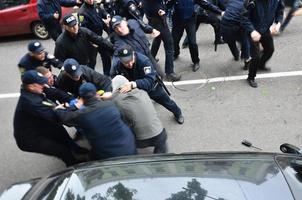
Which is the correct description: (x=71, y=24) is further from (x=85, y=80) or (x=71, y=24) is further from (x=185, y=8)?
(x=185, y=8)

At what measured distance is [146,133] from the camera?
204 inches

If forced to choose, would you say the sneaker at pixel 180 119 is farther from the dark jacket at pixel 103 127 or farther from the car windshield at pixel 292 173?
the car windshield at pixel 292 173

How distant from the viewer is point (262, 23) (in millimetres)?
6668

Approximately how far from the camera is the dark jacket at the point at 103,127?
4758 mm

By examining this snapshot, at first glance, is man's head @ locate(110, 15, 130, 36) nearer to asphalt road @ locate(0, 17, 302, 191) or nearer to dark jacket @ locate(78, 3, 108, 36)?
dark jacket @ locate(78, 3, 108, 36)

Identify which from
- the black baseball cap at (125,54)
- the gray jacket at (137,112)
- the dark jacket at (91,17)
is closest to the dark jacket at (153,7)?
the dark jacket at (91,17)

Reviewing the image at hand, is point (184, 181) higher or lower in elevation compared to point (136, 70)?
higher

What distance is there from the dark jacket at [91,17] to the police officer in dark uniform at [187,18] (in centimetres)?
111

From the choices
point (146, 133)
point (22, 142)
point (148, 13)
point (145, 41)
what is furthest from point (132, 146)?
point (148, 13)

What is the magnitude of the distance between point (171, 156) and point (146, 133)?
5.38 feet

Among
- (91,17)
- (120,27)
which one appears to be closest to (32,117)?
(120,27)

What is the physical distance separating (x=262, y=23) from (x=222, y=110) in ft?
4.42

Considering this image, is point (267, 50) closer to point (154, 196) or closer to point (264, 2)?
point (264, 2)

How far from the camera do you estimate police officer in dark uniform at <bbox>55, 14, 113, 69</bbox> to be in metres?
6.48
